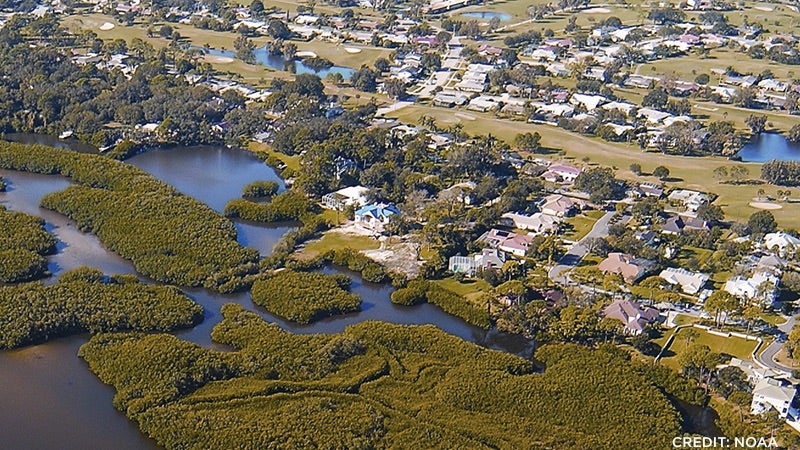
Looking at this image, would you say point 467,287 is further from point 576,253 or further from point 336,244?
point 336,244

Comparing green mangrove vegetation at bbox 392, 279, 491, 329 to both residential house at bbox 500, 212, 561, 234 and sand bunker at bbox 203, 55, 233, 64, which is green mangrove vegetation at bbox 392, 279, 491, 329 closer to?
residential house at bbox 500, 212, 561, 234

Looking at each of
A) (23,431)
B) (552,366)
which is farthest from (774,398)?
(23,431)

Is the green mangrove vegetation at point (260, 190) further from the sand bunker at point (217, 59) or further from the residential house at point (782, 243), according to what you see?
the sand bunker at point (217, 59)

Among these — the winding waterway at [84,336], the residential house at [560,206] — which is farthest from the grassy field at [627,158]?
the winding waterway at [84,336]

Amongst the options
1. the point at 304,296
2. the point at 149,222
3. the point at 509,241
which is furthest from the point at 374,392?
the point at 149,222

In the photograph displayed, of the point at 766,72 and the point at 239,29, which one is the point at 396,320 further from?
the point at 239,29

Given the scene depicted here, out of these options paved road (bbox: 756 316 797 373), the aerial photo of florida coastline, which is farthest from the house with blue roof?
paved road (bbox: 756 316 797 373)

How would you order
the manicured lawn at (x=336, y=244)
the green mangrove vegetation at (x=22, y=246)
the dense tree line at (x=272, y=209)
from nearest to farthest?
the green mangrove vegetation at (x=22, y=246), the manicured lawn at (x=336, y=244), the dense tree line at (x=272, y=209)

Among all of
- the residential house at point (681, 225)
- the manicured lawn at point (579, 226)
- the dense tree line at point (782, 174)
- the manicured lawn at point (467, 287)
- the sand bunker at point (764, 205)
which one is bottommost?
the manicured lawn at point (467, 287)
